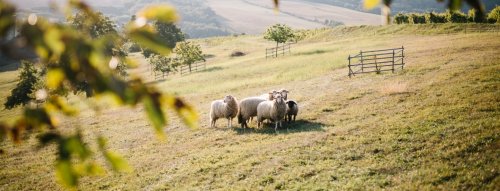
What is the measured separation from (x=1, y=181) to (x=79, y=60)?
16.5m

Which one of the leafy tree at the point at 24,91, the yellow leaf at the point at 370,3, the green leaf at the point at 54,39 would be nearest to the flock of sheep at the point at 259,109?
the yellow leaf at the point at 370,3

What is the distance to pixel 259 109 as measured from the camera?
1647cm

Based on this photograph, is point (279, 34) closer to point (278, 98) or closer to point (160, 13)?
point (278, 98)

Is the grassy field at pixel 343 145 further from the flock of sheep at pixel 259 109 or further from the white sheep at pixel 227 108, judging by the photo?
the white sheep at pixel 227 108

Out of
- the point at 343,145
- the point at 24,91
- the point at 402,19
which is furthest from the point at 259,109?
the point at 402,19

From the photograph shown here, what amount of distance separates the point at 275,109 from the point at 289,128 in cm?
104

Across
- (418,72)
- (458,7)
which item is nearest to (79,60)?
(458,7)

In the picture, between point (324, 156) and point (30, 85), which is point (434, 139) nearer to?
point (324, 156)

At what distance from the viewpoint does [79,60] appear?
160 centimetres

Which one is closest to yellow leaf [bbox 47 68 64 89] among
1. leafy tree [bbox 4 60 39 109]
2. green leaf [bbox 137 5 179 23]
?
green leaf [bbox 137 5 179 23]

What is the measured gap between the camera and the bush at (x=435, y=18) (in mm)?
61125

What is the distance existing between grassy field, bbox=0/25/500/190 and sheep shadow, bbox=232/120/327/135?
5 centimetres

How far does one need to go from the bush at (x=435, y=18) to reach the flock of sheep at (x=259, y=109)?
53.5m

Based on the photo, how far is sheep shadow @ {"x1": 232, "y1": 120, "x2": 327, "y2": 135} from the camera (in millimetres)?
15227
